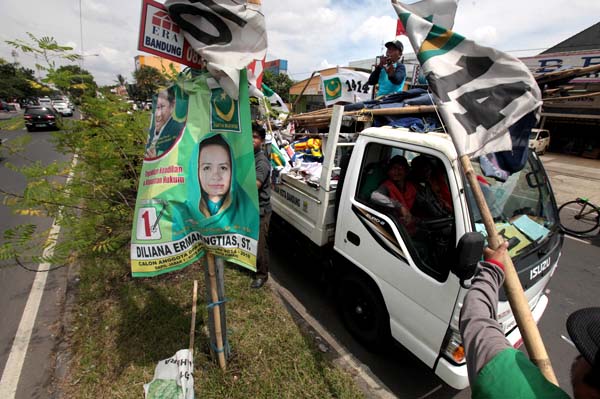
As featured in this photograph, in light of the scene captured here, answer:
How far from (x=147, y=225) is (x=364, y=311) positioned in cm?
220

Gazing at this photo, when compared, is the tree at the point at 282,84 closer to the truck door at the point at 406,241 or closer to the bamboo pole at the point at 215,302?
the truck door at the point at 406,241

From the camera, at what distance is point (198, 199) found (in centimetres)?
186

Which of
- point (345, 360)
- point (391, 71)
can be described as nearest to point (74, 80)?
point (345, 360)

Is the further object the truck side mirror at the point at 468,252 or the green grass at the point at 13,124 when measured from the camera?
the green grass at the point at 13,124

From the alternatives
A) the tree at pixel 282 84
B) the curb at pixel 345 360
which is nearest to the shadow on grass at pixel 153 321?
the curb at pixel 345 360

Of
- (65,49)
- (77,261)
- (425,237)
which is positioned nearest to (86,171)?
(65,49)

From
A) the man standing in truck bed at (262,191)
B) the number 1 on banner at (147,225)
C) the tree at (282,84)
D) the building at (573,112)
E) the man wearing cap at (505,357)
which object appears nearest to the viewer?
the man wearing cap at (505,357)

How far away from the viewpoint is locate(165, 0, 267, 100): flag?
1.61m

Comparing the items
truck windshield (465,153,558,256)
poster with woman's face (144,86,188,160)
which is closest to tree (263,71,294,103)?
truck windshield (465,153,558,256)

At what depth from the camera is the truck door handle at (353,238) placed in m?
2.70

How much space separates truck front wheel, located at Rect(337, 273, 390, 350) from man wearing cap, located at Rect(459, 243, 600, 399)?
1.43m

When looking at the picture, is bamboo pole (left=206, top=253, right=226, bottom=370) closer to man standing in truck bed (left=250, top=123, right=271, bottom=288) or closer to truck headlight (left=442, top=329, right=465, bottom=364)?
man standing in truck bed (left=250, top=123, right=271, bottom=288)

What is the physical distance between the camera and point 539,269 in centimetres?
216

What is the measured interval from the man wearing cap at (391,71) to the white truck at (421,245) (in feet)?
6.62
